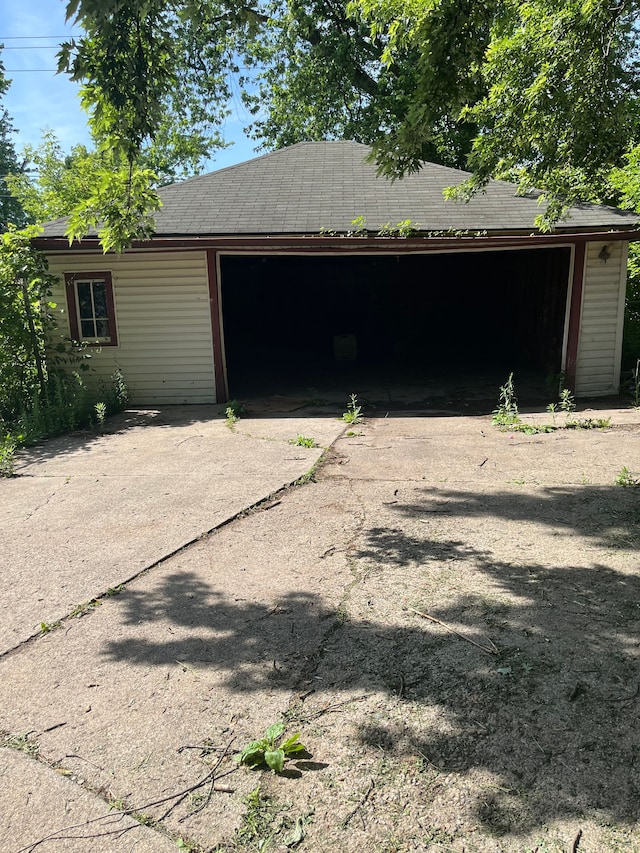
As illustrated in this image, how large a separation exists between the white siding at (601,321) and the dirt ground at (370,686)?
6302mm

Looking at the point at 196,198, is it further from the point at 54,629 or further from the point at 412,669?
the point at 412,669

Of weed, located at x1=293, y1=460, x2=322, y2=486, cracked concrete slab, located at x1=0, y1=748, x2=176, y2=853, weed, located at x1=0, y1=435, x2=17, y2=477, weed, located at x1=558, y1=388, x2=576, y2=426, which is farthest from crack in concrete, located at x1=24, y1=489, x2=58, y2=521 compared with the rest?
weed, located at x1=558, y1=388, x2=576, y2=426

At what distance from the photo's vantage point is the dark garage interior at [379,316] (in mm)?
13859

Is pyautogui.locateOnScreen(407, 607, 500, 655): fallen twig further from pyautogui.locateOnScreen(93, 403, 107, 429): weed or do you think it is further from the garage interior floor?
pyautogui.locateOnScreen(93, 403, 107, 429): weed

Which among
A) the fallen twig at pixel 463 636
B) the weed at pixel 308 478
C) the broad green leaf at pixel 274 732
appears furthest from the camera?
the weed at pixel 308 478

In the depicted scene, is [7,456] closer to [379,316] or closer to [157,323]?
[157,323]

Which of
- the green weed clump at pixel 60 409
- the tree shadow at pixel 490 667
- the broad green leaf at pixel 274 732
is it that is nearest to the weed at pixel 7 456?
the green weed clump at pixel 60 409

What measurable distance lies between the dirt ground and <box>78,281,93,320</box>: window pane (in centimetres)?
692

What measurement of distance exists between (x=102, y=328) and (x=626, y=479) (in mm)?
8235

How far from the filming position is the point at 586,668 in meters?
2.72

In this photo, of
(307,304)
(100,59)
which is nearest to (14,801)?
(100,59)

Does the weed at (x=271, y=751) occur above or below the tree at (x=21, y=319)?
below

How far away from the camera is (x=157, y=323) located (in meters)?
10.1

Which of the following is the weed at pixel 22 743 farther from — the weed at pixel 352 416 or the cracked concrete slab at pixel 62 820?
the weed at pixel 352 416
